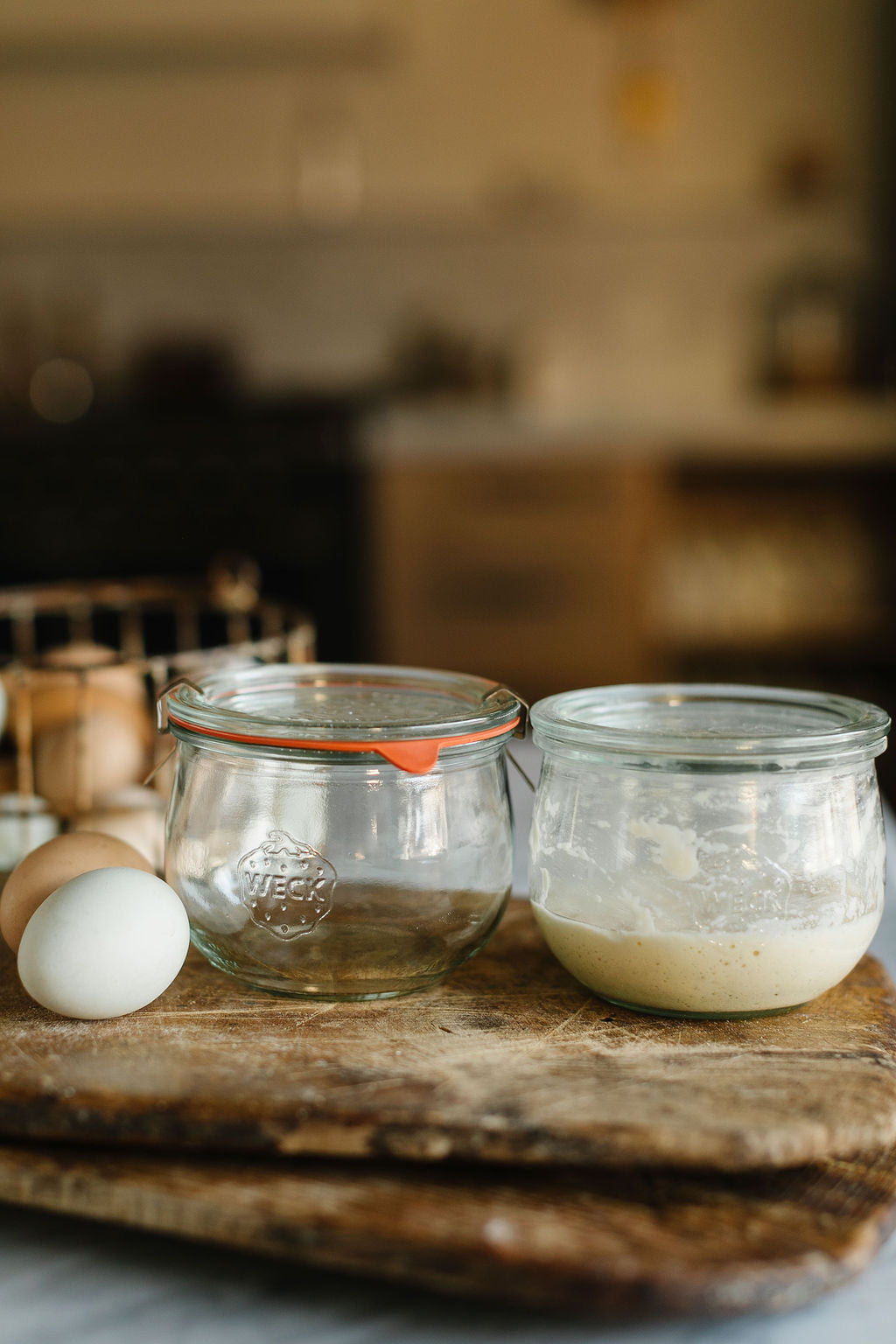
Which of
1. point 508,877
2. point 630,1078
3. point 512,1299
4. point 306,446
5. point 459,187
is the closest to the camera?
point 512,1299

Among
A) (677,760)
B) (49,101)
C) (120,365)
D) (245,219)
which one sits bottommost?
(677,760)

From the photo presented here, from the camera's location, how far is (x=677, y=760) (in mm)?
550

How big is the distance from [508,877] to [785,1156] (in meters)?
0.20

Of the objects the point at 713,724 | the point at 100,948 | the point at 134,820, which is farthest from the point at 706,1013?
the point at 134,820

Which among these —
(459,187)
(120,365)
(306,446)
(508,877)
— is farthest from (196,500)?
(508,877)

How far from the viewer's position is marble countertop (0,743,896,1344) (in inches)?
16.3

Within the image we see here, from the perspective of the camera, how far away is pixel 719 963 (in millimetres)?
555

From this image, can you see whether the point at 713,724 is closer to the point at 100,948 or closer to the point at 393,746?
the point at 393,746

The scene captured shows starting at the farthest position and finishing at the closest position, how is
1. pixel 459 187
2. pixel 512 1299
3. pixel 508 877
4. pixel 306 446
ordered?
pixel 459 187, pixel 306 446, pixel 508 877, pixel 512 1299

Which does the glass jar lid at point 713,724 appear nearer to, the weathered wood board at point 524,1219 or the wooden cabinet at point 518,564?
the weathered wood board at point 524,1219

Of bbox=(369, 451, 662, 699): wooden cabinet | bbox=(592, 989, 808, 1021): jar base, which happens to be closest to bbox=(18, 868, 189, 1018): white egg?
bbox=(592, 989, 808, 1021): jar base

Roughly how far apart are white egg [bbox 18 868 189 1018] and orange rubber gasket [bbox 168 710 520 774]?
84 mm

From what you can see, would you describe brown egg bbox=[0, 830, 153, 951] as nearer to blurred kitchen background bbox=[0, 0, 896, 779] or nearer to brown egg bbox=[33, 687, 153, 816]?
brown egg bbox=[33, 687, 153, 816]

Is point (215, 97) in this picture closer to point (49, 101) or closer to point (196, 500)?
point (49, 101)
